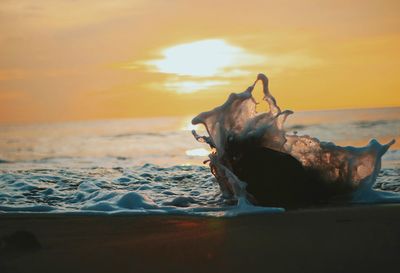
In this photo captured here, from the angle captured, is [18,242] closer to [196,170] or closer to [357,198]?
[357,198]

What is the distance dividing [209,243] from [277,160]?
3062 mm

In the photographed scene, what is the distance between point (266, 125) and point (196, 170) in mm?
3149

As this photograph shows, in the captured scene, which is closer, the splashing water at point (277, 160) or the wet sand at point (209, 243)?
the wet sand at point (209, 243)

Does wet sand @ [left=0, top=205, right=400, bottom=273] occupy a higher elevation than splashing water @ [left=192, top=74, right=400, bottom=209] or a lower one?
lower

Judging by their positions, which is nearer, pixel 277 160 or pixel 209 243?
pixel 209 243

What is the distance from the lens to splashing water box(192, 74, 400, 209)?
6.34 meters

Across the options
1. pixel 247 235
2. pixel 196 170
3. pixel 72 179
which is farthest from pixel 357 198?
pixel 72 179

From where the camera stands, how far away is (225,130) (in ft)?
22.5

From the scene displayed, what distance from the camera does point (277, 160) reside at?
6566 mm

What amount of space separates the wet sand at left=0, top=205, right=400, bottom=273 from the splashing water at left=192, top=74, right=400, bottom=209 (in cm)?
121

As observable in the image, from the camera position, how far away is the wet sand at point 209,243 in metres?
3.08

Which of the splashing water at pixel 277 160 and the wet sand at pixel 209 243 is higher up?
the splashing water at pixel 277 160

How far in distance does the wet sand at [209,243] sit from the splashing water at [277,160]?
47.8 inches

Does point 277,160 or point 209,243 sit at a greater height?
point 277,160
